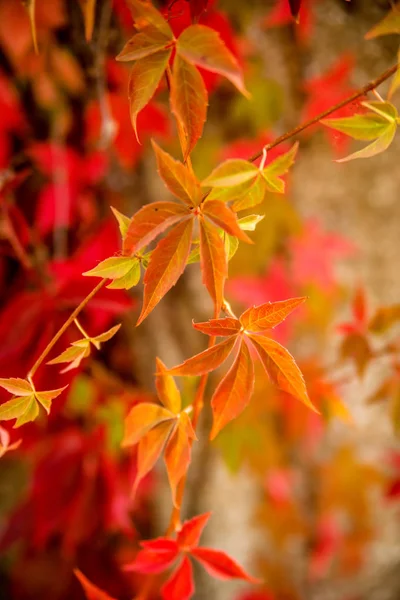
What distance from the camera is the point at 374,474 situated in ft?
4.44

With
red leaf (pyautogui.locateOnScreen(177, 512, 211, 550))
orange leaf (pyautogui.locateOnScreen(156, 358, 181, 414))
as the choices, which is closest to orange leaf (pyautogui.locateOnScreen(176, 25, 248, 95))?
orange leaf (pyautogui.locateOnScreen(156, 358, 181, 414))

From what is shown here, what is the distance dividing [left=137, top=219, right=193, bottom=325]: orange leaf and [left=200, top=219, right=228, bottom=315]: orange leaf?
0.5 inches

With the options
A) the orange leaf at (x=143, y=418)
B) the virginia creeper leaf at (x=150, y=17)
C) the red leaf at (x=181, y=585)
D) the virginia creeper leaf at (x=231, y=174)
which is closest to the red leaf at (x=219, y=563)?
the red leaf at (x=181, y=585)

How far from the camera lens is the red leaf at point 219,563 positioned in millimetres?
477

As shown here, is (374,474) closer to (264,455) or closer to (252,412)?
(264,455)

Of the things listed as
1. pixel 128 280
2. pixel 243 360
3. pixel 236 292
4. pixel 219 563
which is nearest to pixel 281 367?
pixel 243 360

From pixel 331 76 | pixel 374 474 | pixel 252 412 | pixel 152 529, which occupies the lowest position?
pixel 374 474

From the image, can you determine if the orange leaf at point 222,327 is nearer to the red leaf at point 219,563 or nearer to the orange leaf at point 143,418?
the orange leaf at point 143,418

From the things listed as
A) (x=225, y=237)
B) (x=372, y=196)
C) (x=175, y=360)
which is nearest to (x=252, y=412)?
(x=175, y=360)

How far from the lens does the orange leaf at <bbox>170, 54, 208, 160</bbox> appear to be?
33 cm

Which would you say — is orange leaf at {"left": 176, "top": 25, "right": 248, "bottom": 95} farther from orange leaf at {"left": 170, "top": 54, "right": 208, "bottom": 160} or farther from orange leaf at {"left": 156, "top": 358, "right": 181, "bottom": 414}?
orange leaf at {"left": 156, "top": 358, "right": 181, "bottom": 414}

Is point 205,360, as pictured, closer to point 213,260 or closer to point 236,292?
point 213,260

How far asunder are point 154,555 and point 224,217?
0.35 metres

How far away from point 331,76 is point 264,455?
954mm
